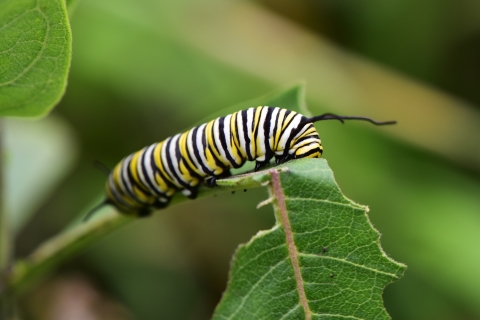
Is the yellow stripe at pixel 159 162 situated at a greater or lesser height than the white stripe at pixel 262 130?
lesser

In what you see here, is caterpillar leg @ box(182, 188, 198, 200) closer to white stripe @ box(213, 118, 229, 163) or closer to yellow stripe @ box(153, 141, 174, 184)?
yellow stripe @ box(153, 141, 174, 184)

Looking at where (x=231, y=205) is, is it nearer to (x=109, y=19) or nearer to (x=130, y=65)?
(x=130, y=65)

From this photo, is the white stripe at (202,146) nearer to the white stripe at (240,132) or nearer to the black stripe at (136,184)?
the white stripe at (240,132)

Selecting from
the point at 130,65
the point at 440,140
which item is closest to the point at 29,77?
the point at 130,65

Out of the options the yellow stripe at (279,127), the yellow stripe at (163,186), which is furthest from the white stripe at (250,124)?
the yellow stripe at (163,186)

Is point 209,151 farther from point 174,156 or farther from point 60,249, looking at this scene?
point 60,249

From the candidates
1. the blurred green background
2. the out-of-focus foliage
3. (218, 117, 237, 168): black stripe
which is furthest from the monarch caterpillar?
the blurred green background
